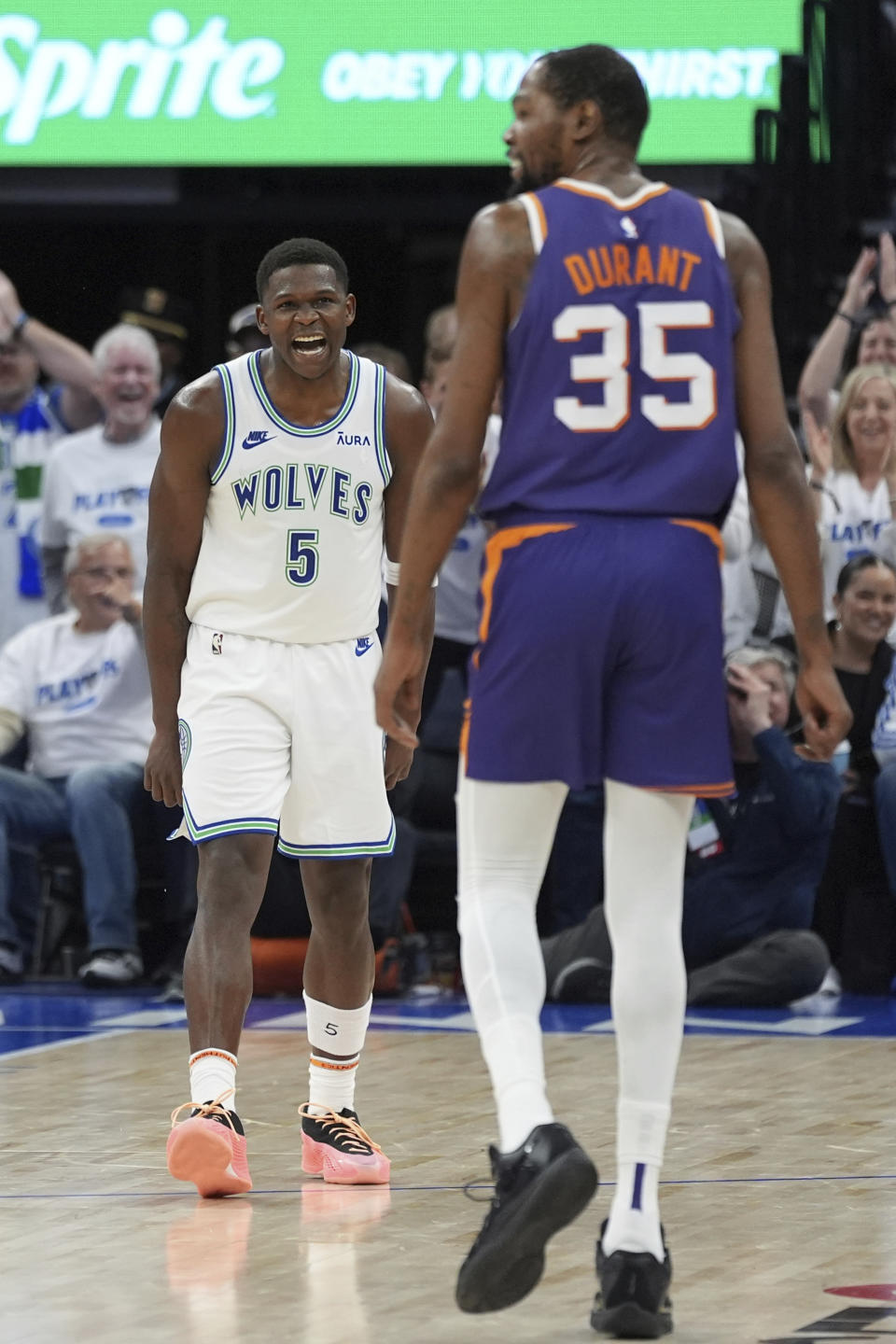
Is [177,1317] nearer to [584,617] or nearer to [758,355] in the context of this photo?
[584,617]

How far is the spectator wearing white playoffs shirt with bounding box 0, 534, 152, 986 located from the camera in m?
8.21

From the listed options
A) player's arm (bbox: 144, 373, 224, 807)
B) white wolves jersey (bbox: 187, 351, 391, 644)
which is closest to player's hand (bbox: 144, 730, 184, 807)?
player's arm (bbox: 144, 373, 224, 807)

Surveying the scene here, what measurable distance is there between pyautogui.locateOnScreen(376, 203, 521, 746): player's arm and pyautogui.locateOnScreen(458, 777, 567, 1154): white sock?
22 cm

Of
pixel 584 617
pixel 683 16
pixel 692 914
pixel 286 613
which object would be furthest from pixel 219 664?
A: pixel 683 16

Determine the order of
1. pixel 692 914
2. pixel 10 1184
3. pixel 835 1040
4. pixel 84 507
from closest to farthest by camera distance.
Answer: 1. pixel 10 1184
2. pixel 835 1040
3. pixel 692 914
4. pixel 84 507

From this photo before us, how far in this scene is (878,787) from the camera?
7902 millimetres

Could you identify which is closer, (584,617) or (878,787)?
(584,617)

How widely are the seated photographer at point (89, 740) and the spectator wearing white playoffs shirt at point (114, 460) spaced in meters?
0.27

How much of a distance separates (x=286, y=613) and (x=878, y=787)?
363 cm

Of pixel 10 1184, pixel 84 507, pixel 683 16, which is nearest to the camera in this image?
pixel 10 1184

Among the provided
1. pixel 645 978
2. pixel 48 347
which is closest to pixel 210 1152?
pixel 645 978

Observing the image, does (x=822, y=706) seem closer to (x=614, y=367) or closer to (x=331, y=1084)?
(x=614, y=367)

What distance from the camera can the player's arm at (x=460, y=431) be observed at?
340 cm

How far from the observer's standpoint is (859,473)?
8.45m
